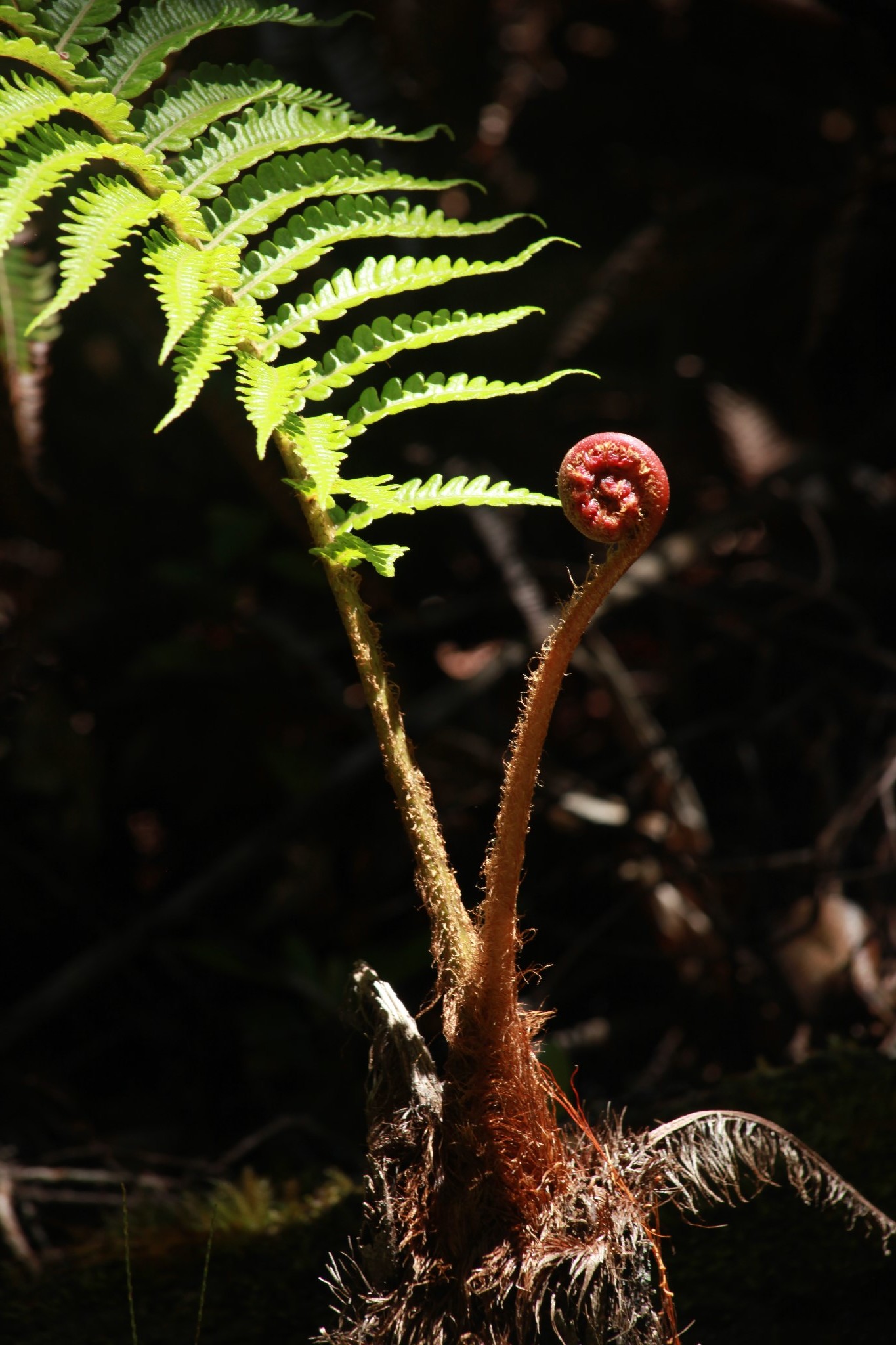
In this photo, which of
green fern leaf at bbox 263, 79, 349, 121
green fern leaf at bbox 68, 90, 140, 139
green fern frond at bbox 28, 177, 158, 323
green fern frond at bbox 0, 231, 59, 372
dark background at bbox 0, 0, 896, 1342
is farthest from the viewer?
dark background at bbox 0, 0, 896, 1342

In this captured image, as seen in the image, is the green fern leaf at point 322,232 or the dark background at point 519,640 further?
the dark background at point 519,640

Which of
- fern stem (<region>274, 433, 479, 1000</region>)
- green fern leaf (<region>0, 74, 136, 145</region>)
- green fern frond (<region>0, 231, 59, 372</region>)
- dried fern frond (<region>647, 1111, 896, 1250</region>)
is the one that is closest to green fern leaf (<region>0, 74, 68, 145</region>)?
green fern leaf (<region>0, 74, 136, 145</region>)

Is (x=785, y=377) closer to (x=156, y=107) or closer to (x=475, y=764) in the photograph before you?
(x=475, y=764)

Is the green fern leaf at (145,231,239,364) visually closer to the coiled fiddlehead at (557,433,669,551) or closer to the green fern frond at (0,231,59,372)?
the coiled fiddlehead at (557,433,669,551)

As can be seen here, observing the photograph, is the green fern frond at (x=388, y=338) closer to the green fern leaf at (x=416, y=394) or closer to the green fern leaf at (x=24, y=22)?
the green fern leaf at (x=416, y=394)

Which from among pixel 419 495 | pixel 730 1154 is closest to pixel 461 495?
pixel 419 495

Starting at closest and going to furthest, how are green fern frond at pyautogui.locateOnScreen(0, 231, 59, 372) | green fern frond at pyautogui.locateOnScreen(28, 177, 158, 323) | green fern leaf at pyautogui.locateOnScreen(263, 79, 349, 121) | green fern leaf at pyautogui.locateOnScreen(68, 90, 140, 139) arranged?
green fern frond at pyautogui.locateOnScreen(28, 177, 158, 323) → green fern leaf at pyautogui.locateOnScreen(68, 90, 140, 139) → green fern leaf at pyautogui.locateOnScreen(263, 79, 349, 121) → green fern frond at pyautogui.locateOnScreen(0, 231, 59, 372)

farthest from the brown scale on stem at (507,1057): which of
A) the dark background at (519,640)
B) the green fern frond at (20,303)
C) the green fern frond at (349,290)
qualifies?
the green fern frond at (20,303)
